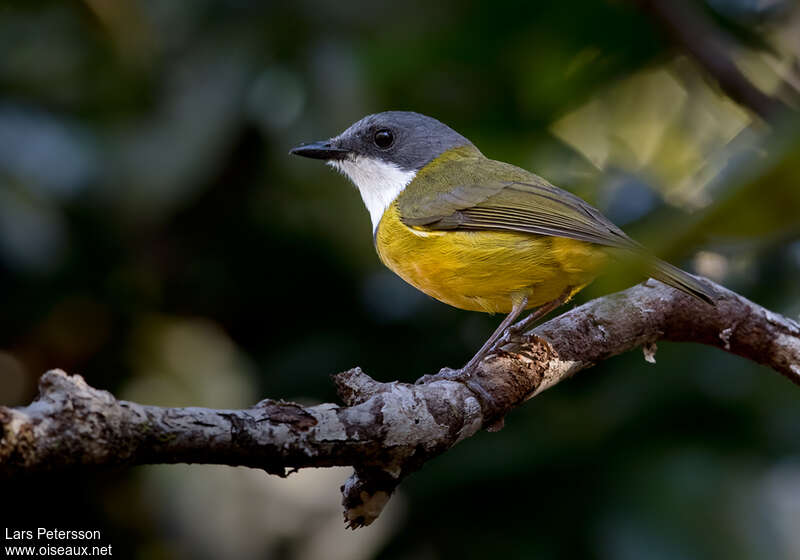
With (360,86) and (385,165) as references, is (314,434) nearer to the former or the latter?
(360,86)

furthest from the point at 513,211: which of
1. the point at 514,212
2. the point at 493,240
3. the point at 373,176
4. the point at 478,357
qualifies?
the point at 373,176

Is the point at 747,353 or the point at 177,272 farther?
the point at 177,272

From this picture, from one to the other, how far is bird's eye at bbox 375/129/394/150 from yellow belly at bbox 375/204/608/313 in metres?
1.09

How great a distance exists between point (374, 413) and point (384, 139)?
2677 mm

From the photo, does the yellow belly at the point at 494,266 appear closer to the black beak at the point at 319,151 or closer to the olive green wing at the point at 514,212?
the olive green wing at the point at 514,212

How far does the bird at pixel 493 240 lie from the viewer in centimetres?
333

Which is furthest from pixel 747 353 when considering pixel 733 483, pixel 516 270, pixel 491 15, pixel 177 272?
pixel 177 272

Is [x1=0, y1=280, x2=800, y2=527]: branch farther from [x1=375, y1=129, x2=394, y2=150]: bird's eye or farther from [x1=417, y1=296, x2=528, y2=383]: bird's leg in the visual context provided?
[x1=375, y1=129, x2=394, y2=150]: bird's eye

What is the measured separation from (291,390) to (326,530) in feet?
3.14

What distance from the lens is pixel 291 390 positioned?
155 inches

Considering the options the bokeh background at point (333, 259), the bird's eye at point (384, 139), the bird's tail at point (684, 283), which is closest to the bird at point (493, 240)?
the bird's tail at point (684, 283)

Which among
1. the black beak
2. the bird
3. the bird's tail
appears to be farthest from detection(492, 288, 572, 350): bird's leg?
the black beak

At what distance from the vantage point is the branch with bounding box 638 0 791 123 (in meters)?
2.60

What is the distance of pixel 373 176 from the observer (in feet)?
14.5
